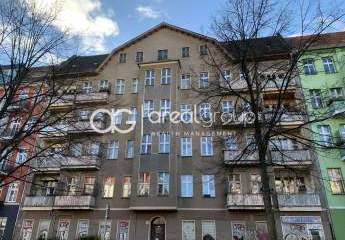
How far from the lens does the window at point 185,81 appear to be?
27706 millimetres

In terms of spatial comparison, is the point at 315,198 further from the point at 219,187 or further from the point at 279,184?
the point at 219,187

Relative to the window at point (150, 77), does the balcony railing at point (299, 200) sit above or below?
below

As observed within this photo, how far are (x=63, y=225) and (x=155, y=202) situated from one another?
8.30 meters

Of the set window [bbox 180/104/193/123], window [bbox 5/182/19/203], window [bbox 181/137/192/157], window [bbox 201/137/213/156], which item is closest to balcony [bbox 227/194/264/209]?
window [bbox 201/137/213/156]

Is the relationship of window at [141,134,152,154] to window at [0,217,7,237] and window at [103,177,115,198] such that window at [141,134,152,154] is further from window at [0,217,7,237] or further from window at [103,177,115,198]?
window at [0,217,7,237]

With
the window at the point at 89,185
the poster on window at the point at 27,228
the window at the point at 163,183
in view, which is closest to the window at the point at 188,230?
the window at the point at 163,183

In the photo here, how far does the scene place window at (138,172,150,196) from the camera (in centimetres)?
2373

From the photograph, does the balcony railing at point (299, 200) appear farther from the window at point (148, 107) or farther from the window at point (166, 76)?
the window at point (166, 76)

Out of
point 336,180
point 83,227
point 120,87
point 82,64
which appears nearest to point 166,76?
point 120,87

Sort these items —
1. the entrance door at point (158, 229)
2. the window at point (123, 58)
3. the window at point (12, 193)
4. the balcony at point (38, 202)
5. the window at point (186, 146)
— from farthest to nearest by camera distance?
the window at point (123, 58) < the window at point (12, 193) < the balcony at point (38, 202) < the window at point (186, 146) < the entrance door at point (158, 229)

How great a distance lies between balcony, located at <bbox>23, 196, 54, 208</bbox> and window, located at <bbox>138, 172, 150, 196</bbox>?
307 inches

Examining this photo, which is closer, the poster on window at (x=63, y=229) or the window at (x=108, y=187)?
the poster on window at (x=63, y=229)

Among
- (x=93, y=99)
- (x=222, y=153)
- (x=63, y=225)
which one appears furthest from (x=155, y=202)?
(x=93, y=99)

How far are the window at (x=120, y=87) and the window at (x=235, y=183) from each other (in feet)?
42.3
